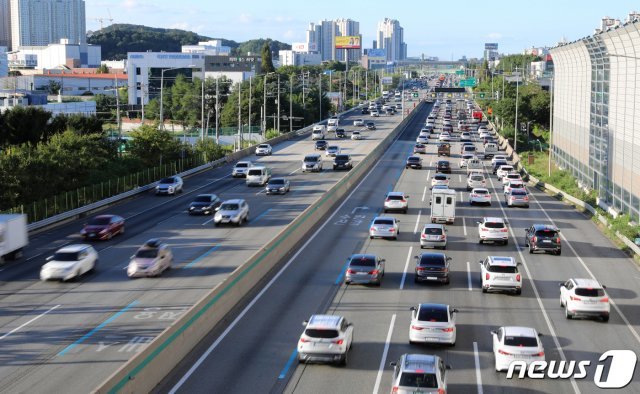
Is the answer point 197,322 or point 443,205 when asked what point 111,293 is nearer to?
point 197,322

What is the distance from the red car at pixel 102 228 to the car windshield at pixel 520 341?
27.7m

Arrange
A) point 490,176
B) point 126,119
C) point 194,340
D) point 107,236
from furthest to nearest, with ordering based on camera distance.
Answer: point 126,119, point 490,176, point 107,236, point 194,340

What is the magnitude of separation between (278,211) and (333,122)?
73374mm

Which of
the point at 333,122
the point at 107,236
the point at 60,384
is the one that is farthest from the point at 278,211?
the point at 333,122

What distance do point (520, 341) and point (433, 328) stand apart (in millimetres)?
3118

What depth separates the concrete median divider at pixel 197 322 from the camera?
2248 cm

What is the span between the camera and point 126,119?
165500 mm

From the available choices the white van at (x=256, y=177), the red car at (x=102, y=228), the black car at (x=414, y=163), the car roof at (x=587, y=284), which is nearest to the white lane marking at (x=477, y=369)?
the car roof at (x=587, y=284)

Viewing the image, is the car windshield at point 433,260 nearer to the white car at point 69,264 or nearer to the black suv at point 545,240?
the black suv at point 545,240

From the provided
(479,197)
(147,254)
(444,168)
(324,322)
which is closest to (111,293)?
(147,254)

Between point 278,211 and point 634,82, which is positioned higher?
point 634,82

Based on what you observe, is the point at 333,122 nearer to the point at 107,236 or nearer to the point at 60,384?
the point at 107,236

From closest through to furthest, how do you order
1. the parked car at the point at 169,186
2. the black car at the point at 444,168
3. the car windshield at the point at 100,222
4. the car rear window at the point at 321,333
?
the car rear window at the point at 321,333, the car windshield at the point at 100,222, the parked car at the point at 169,186, the black car at the point at 444,168

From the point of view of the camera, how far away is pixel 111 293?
116 ft
